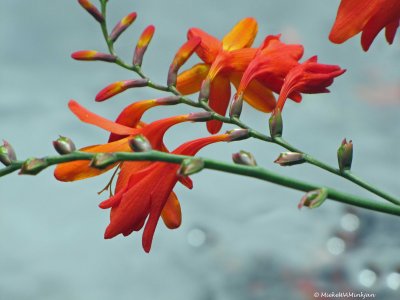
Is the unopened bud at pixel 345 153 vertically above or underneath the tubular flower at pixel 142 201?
above

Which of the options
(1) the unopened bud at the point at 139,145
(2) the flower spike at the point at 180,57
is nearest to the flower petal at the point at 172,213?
(2) the flower spike at the point at 180,57

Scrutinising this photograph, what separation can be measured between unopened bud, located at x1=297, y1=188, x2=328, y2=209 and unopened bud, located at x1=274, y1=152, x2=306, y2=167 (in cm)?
12

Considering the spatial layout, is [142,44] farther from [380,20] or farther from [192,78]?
[380,20]

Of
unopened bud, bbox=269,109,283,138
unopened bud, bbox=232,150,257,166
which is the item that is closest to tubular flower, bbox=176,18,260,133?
unopened bud, bbox=269,109,283,138

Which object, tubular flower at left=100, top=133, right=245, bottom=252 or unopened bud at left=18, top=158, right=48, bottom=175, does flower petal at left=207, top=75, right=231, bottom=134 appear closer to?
tubular flower at left=100, top=133, right=245, bottom=252

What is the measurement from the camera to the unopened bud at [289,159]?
21.0 inches

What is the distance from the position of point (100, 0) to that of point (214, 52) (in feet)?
0.53

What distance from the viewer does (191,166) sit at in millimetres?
401

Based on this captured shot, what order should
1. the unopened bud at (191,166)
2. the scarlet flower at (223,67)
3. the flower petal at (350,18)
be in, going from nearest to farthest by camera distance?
the unopened bud at (191,166), the flower petal at (350,18), the scarlet flower at (223,67)

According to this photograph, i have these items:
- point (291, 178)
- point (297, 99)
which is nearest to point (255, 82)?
point (297, 99)

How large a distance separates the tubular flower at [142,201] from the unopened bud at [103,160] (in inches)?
4.3

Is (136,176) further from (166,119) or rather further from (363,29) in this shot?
(363,29)

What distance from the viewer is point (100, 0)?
1.95 ft

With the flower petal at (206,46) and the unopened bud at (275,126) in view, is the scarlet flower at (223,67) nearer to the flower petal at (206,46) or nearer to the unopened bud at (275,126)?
the flower petal at (206,46)
